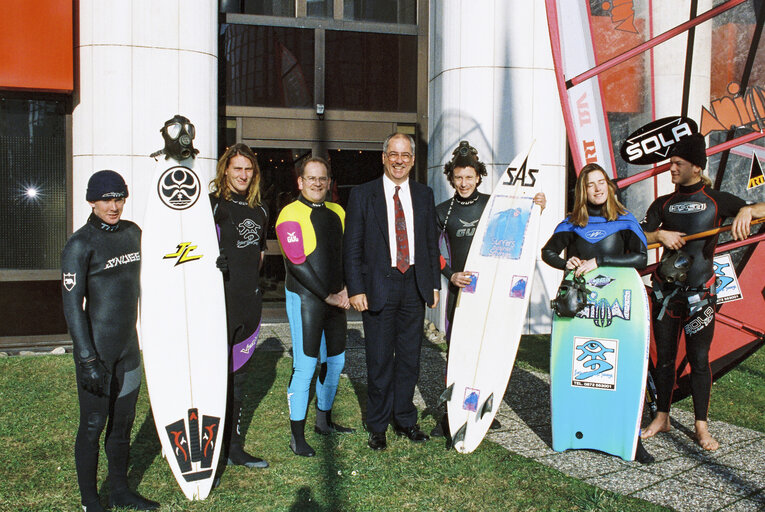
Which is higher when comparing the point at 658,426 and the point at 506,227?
the point at 506,227

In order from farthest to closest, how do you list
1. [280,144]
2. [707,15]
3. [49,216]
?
[280,144] → [49,216] → [707,15]

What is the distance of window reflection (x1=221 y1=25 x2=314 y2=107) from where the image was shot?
24.2ft

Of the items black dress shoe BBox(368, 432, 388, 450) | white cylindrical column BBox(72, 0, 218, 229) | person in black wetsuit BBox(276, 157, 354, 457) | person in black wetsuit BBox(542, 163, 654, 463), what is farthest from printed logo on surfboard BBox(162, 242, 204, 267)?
white cylindrical column BBox(72, 0, 218, 229)

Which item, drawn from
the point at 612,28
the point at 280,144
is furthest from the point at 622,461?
the point at 280,144

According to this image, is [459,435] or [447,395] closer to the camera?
[459,435]

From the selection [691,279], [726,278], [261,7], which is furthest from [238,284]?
[261,7]

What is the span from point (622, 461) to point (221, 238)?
2.48m

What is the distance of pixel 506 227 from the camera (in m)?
3.94

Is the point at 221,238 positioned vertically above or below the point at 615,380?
above

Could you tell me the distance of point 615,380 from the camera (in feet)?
11.5

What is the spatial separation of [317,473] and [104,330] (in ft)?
4.26

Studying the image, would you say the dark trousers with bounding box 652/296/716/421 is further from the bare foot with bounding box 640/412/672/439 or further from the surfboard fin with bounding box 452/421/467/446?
the surfboard fin with bounding box 452/421/467/446

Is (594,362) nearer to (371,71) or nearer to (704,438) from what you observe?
(704,438)

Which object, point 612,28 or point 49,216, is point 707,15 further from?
point 49,216
